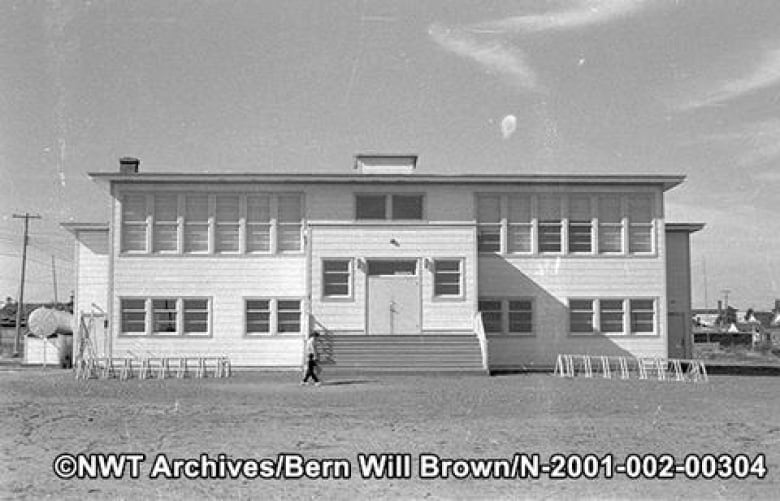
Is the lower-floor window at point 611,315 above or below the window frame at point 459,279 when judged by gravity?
below

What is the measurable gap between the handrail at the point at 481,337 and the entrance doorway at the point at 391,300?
1761 millimetres

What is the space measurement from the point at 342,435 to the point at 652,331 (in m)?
Answer: 20.6

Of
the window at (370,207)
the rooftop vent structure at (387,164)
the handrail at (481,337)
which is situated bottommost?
the handrail at (481,337)

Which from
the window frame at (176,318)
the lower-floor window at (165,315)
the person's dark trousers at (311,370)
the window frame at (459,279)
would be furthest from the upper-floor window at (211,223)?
the person's dark trousers at (311,370)

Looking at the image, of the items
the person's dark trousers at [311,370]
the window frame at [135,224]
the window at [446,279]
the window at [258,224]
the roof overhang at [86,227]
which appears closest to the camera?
the person's dark trousers at [311,370]

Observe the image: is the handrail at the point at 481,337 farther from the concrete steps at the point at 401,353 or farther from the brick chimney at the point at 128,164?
the brick chimney at the point at 128,164

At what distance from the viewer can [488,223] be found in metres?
32.5

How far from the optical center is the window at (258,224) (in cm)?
3234

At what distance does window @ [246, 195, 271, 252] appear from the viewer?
32344 millimetres

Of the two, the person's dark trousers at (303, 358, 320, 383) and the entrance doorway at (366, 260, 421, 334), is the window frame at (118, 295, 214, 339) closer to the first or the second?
the entrance doorway at (366, 260, 421, 334)

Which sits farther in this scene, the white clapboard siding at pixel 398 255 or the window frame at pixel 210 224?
the window frame at pixel 210 224

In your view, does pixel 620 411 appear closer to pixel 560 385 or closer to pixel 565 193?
pixel 560 385

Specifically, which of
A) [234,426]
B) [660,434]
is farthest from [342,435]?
[660,434]

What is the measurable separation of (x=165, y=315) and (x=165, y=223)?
2.81m
